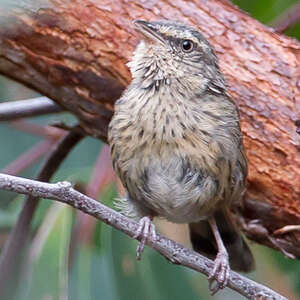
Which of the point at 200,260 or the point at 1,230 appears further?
the point at 1,230

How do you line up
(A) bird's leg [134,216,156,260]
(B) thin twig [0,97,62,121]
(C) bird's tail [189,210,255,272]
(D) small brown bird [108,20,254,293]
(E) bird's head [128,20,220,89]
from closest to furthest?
(A) bird's leg [134,216,156,260]
(D) small brown bird [108,20,254,293]
(E) bird's head [128,20,220,89]
(C) bird's tail [189,210,255,272]
(B) thin twig [0,97,62,121]

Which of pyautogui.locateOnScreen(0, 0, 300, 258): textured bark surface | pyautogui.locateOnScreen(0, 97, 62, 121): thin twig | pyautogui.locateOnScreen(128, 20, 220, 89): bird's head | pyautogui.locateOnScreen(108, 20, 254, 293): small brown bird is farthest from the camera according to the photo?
pyautogui.locateOnScreen(0, 97, 62, 121): thin twig

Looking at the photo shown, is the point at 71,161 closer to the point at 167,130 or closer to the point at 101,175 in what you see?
the point at 101,175

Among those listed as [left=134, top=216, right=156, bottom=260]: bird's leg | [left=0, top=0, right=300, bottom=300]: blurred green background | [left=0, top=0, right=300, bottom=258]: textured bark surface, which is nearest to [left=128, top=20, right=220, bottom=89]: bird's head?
[left=0, top=0, right=300, bottom=258]: textured bark surface

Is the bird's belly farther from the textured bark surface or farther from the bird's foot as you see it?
the textured bark surface

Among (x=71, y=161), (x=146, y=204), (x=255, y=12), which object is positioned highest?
(x=255, y=12)

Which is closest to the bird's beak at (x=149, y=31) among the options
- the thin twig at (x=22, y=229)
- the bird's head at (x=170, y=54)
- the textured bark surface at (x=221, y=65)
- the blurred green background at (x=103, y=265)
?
the bird's head at (x=170, y=54)

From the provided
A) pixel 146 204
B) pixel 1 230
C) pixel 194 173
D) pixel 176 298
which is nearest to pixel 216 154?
pixel 194 173
